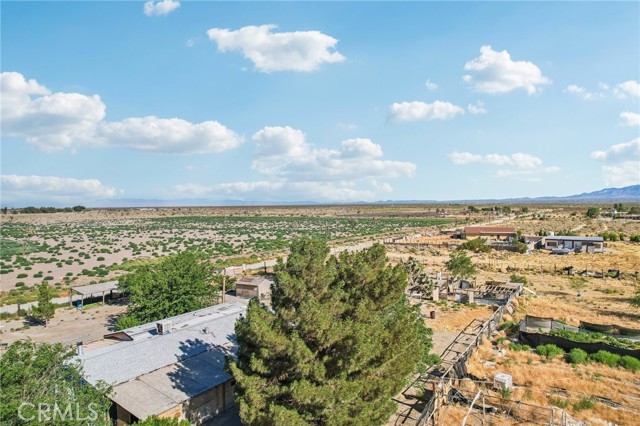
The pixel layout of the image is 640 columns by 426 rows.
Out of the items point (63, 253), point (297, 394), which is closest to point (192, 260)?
point (297, 394)

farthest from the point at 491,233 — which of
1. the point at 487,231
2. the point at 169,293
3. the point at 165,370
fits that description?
the point at 165,370

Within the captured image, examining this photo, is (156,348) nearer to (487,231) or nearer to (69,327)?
(69,327)

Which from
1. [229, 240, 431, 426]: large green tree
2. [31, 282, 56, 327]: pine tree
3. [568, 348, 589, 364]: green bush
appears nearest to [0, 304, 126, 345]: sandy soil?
[31, 282, 56, 327]: pine tree

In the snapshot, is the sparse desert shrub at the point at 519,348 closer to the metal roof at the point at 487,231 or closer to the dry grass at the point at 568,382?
the dry grass at the point at 568,382

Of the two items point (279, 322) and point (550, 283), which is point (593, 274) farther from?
point (279, 322)

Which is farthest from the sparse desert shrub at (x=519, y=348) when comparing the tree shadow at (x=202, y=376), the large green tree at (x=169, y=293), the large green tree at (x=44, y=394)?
Answer: the large green tree at (x=44, y=394)
